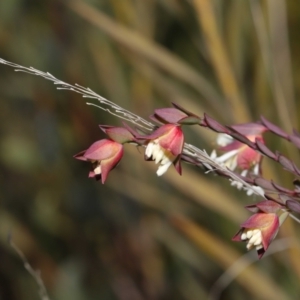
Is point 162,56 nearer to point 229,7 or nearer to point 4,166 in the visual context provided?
point 229,7

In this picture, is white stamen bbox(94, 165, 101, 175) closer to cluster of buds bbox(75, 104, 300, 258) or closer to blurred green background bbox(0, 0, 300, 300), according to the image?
cluster of buds bbox(75, 104, 300, 258)

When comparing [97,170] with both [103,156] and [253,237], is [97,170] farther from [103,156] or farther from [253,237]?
[253,237]

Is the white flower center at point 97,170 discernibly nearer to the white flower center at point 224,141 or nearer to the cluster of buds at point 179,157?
the cluster of buds at point 179,157

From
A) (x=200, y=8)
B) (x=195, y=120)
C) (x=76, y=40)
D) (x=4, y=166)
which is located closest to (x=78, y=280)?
(x=4, y=166)

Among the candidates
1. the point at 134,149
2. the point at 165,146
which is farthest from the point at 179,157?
the point at 134,149

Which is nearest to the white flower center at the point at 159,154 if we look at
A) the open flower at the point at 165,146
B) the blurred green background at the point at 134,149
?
the open flower at the point at 165,146

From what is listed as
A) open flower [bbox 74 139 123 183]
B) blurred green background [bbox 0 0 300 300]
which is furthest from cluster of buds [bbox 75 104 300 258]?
blurred green background [bbox 0 0 300 300]
